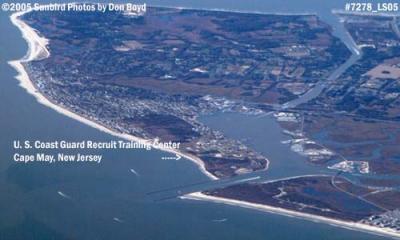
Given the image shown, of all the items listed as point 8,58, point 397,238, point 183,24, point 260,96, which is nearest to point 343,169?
point 397,238

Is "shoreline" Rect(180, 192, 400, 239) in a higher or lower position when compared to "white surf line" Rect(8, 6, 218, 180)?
lower

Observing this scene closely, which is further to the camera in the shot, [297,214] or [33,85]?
[33,85]

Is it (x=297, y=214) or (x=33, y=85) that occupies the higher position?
(x=33, y=85)

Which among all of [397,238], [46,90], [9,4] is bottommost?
[397,238]

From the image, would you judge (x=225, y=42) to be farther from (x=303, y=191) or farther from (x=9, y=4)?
(x=303, y=191)

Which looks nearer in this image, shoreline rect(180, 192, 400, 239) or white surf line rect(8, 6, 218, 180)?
shoreline rect(180, 192, 400, 239)
